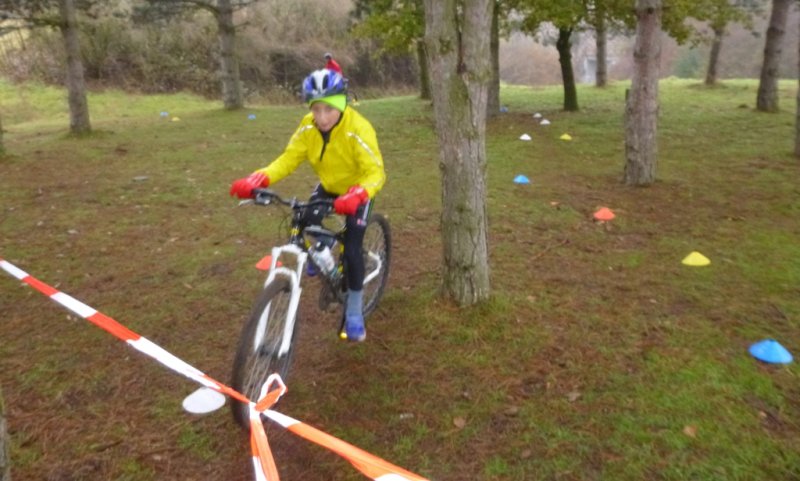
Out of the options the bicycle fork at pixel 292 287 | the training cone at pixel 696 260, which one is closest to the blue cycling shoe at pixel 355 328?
the bicycle fork at pixel 292 287

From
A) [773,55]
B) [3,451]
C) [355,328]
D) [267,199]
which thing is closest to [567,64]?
[773,55]

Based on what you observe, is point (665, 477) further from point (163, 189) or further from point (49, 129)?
point (49, 129)

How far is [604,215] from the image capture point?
22.7 ft

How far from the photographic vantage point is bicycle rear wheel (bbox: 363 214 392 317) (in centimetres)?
467

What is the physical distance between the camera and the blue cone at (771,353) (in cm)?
382

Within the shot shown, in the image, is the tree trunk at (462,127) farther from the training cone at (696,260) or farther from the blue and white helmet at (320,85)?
the training cone at (696,260)

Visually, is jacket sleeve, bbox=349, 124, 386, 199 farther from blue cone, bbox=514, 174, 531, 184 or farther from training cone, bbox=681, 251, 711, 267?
blue cone, bbox=514, 174, 531, 184

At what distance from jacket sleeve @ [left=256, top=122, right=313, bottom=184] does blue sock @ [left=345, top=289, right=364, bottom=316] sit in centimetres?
89

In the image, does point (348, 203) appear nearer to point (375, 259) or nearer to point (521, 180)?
point (375, 259)

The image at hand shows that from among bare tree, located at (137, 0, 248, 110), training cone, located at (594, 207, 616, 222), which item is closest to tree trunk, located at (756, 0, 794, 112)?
training cone, located at (594, 207, 616, 222)

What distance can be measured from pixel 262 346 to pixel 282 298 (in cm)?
28

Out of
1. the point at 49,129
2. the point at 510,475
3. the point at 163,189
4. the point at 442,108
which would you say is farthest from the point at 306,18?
the point at 510,475

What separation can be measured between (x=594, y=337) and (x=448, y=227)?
1248mm

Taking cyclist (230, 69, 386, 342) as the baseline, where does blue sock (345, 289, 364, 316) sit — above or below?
below
